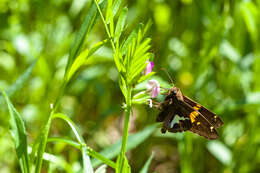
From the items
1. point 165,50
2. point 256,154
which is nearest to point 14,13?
point 165,50

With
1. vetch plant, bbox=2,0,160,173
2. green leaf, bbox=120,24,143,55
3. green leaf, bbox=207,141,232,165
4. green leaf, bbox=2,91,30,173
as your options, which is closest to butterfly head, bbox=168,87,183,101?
vetch plant, bbox=2,0,160,173

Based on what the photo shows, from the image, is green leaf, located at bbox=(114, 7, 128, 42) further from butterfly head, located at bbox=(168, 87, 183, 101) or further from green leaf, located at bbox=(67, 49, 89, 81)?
butterfly head, located at bbox=(168, 87, 183, 101)

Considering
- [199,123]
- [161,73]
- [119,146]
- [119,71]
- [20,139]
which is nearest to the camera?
[119,71]

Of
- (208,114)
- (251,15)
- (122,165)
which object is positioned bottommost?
(122,165)

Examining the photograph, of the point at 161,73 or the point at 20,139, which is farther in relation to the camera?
the point at 161,73

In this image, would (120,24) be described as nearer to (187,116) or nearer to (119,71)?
(119,71)

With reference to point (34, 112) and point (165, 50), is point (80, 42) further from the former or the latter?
point (165, 50)

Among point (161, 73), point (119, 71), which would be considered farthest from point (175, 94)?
point (161, 73)
